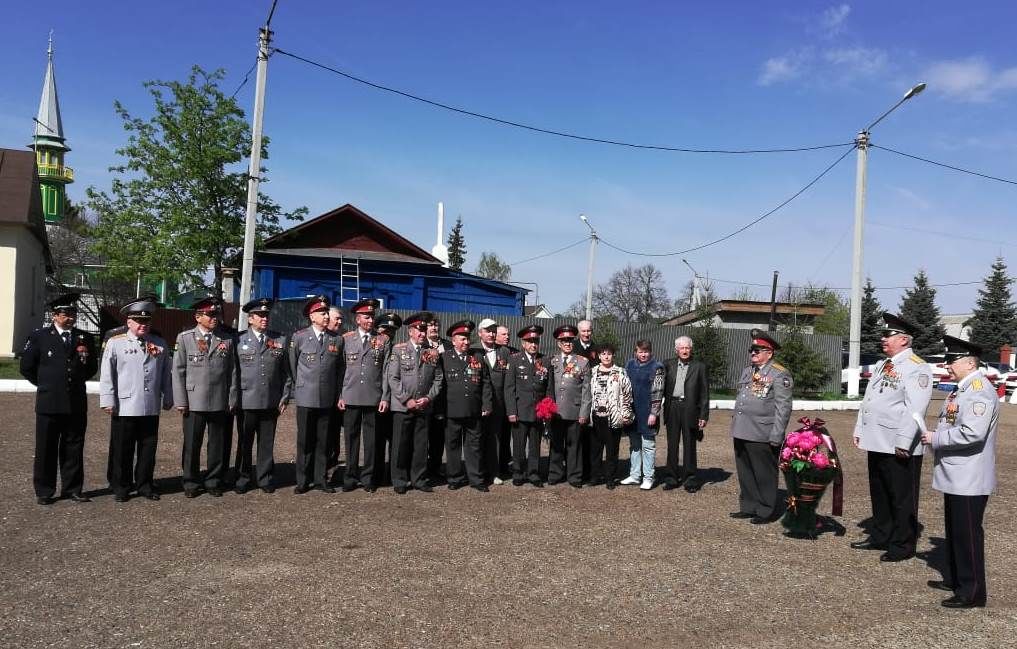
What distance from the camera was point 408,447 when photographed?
8.31m

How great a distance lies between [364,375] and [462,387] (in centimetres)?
105

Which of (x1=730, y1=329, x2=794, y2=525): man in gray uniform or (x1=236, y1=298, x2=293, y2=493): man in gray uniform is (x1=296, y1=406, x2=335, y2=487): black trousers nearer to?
(x1=236, y1=298, x2=293, y2=493): man in gray uniform

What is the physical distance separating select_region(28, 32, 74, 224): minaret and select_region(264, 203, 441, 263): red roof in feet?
139

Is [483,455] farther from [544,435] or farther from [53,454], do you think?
[53,454]

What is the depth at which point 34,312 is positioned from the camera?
97.4 ft

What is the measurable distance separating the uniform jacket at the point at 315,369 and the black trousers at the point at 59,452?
2035 millimetres

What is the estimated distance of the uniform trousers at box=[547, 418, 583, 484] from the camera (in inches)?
345

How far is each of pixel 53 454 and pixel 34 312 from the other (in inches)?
1038

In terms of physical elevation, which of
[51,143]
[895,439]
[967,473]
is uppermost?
[51,143]

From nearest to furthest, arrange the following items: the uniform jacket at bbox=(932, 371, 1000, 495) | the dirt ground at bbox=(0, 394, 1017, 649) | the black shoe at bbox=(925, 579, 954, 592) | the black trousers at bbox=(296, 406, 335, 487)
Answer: the dirt ground at bbox=(0, 394, 1017, 649), the uniform jacket at bbox=(932, 371, 1000, 495), the black shoe at bbox=(925, 579, 954, 592), the black trousers at bbox=(296, 406, 335, 487)

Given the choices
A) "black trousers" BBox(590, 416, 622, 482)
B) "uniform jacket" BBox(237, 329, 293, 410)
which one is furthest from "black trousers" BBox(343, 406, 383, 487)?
"black trousers" BBox(590, 416, 622, 482)

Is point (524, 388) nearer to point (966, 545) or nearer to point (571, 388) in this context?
point (571, 388)

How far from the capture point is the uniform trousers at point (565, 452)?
28.7 feet

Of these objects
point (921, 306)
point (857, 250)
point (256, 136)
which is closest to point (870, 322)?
point (921, 306)
